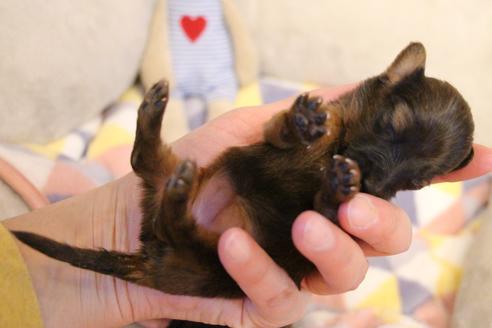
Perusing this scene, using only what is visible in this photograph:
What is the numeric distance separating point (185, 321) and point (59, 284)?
1.33 ft

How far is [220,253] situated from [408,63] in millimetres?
848

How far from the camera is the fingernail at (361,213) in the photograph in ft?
3.91

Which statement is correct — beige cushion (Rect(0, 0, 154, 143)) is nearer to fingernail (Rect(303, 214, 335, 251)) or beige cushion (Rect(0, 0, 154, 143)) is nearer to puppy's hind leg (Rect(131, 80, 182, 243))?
puppy's hind leg (Rect(131, 80, 182, 243))

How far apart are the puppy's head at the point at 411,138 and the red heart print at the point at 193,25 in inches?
56.9

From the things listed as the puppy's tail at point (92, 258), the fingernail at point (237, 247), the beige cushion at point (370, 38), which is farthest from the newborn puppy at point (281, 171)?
the beige cushion at point (370, 38)

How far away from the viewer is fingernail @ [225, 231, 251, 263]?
3.70 feet

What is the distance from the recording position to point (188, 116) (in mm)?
2662

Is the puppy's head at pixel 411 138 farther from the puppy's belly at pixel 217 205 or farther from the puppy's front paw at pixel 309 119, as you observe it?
the puppy's belly at pixel 217 205

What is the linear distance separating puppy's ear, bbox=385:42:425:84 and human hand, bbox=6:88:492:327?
229 mm

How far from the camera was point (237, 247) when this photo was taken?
1.13m

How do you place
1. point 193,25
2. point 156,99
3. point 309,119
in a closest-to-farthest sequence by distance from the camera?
1. point 309,119
2. point 156,99
3. point 193,25

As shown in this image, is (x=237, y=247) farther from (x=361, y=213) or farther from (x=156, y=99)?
(x=156, y=99)

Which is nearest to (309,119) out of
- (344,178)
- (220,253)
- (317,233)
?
(344,178)

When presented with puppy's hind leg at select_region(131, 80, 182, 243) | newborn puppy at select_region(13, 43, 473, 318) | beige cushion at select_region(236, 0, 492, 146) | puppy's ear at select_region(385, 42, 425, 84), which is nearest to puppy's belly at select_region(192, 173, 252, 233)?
newborn puppy at select_region(13, 43, 473, 318)
